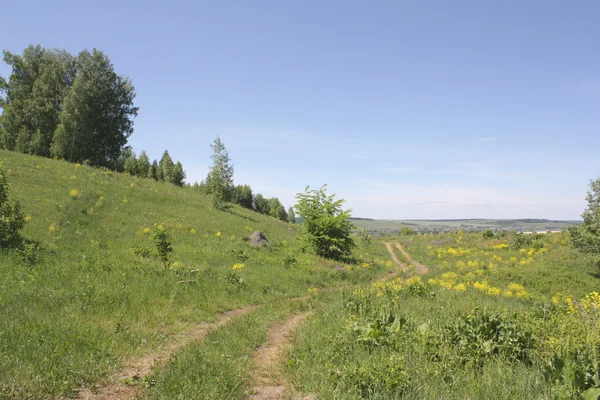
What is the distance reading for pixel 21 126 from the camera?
42625 millimetres

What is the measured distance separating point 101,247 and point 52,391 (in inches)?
550

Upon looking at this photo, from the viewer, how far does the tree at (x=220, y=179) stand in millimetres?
38559

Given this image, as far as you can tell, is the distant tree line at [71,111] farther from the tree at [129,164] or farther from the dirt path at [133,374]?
the dirt path at [133,374]

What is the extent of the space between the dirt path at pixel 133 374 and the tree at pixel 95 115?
133 feet

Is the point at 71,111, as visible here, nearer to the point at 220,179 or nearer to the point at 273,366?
the point at 220,179

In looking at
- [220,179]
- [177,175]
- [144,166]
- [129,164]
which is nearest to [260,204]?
[177,175]

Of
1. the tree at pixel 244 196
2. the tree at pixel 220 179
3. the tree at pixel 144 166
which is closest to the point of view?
the tree at pixel 220 179

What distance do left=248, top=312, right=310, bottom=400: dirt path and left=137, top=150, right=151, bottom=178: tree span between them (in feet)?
206

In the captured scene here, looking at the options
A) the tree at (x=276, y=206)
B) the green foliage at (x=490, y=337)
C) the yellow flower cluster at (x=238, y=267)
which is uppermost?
the tree at (x=276, y=206)

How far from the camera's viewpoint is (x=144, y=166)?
66.9 metres

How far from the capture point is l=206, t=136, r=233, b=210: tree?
38.6 metres

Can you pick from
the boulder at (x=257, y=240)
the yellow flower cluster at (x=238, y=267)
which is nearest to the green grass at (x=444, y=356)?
the yellow flower cluster at (x=238, y=267)

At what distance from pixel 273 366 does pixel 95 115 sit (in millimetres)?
44225

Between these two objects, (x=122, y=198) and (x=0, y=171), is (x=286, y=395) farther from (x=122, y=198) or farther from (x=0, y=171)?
(x=122, y=198)
